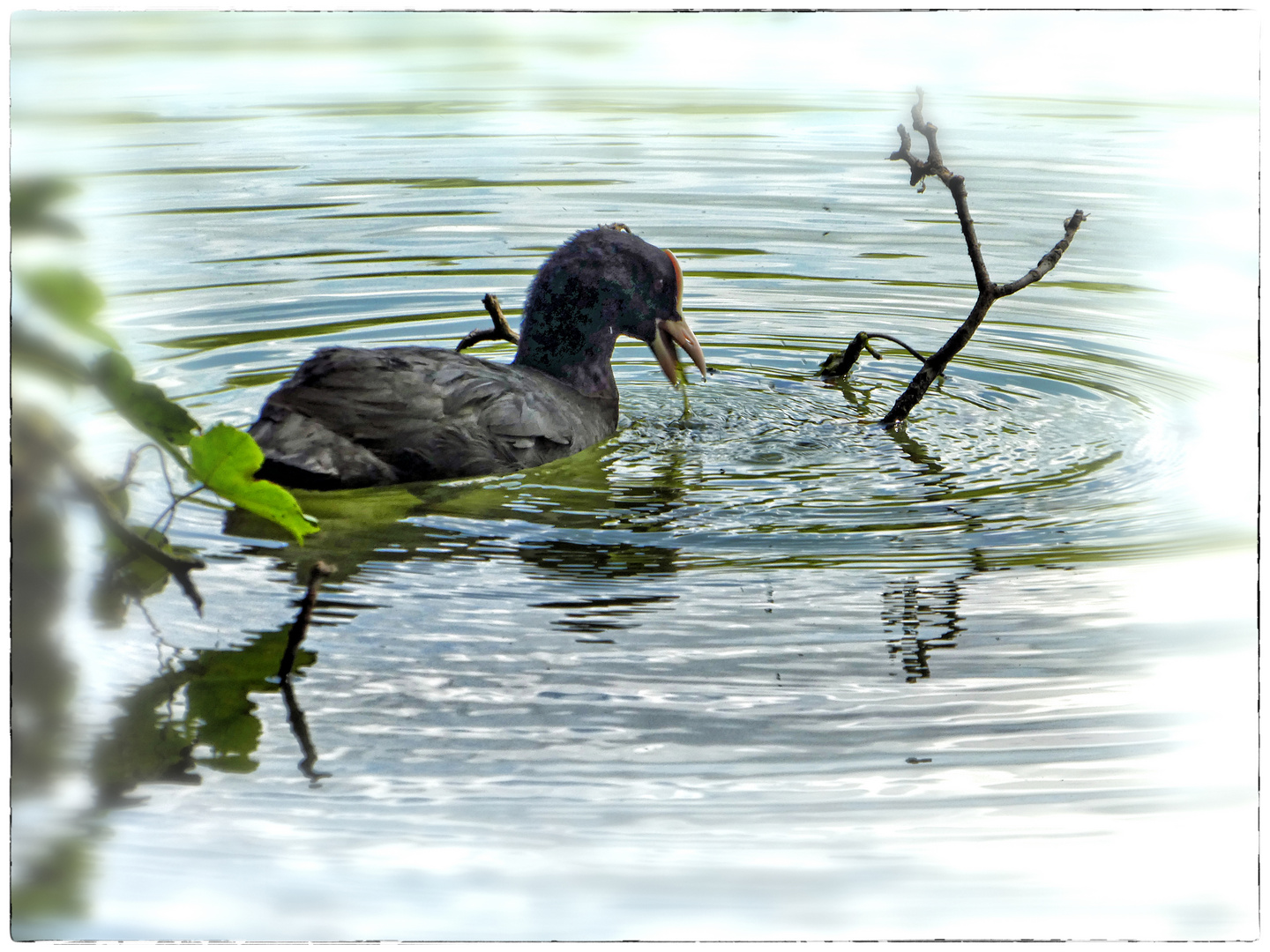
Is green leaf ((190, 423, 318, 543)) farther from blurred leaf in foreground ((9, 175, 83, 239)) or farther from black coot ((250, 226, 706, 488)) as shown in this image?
black coot ((250, 226, 706, 488))

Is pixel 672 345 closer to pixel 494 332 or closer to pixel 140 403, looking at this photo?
pixel 494 332

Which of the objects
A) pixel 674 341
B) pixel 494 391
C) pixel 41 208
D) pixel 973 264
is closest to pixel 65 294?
pixel 41 208

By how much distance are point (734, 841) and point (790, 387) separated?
15.2ft

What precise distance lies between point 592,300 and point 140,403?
171 inches

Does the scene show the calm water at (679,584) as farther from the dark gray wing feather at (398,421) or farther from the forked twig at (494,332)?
the forked twig at (494,332)

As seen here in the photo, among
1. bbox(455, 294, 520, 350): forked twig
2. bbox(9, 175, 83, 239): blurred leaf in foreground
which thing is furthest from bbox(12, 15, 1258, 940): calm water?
bbox(455, 294, 520, 350): forked twig

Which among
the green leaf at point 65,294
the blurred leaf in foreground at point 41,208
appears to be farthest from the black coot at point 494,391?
the blurred leaf in foreground at point 41,208

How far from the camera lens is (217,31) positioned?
5.08 meters

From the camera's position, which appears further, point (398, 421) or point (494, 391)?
point (494, 391)

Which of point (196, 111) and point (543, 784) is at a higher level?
point (196, 111)

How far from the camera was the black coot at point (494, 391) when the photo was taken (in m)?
6.16

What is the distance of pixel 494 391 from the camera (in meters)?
6.55

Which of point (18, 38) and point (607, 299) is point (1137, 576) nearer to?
point (607, 299)

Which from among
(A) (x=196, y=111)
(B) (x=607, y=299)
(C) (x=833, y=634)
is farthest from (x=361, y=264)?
(C) (x=833, y=634)
